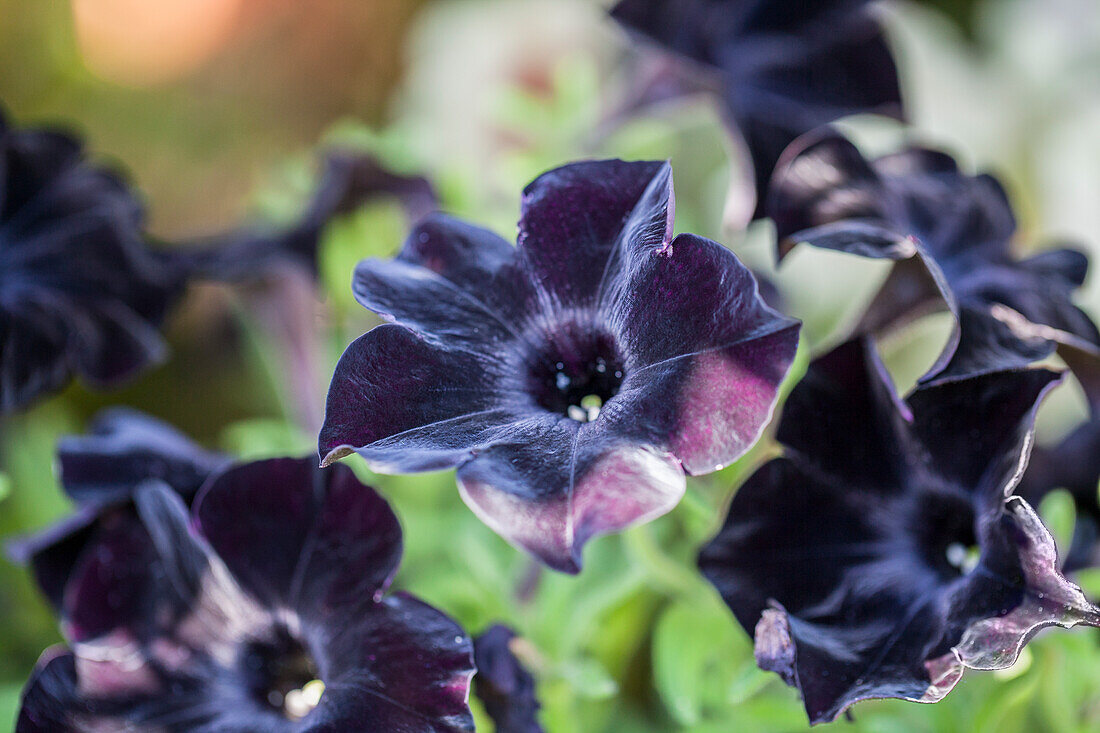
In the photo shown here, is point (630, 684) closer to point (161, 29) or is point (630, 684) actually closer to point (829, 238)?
point (829, 238)

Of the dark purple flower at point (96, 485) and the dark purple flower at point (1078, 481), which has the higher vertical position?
the dark purple flower at point (96, 485)

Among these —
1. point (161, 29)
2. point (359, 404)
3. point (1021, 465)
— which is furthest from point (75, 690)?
point (161, 29)

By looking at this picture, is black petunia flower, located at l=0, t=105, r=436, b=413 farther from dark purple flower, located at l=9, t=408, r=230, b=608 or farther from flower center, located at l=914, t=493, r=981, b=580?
flower center, located at l=914, t=493, r=981, b=580

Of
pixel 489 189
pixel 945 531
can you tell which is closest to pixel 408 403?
pixel 945 531

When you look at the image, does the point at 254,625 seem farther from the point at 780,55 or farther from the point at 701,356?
the point at 780,55

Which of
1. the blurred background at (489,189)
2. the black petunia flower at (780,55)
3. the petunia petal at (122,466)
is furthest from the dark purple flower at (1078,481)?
the petunia petal at (122,466)

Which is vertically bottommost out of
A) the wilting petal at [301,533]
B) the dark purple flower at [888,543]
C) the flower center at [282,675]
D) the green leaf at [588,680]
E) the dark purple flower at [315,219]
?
the green leaf at [588,680]

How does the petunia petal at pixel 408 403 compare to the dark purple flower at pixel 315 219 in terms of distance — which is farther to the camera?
the dark purple flower at pixel 315 219

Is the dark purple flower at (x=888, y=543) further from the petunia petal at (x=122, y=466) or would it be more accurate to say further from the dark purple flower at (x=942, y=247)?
the petunia petal at (x=122, y=466)
